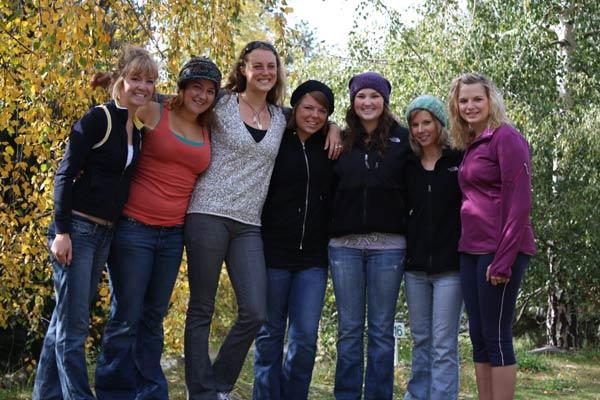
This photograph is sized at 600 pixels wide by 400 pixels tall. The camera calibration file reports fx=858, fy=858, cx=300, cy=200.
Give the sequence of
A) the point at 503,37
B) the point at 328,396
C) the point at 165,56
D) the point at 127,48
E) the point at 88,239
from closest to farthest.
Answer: the point at 88,239
the point at 127,48
the point at 165,56
the point at 328,396
the point at 503,37

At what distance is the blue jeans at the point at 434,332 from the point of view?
4.55 metres

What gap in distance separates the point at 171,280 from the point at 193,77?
3.44ft

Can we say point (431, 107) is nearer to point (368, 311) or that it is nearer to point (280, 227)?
point (280, 227)

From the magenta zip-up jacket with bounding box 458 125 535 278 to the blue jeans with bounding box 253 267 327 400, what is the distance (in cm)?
83

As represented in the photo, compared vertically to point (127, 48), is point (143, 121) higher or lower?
lower

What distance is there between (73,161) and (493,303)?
219 cm

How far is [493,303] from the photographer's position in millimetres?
4348

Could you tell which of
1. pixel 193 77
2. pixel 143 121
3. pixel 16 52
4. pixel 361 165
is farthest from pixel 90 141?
pixel 16 52

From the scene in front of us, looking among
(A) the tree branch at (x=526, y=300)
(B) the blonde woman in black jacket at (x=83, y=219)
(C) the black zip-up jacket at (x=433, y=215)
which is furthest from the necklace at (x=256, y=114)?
(A) the tree branch at (x=526, y=300)

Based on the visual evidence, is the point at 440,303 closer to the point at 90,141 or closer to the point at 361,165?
the point at 361,165

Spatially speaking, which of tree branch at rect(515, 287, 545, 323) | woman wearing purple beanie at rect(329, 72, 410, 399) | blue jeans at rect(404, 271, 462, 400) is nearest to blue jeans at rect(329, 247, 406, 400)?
woman wearing purple beanie at rect(329, 72, 410, 399)

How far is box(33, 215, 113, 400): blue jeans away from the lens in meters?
4.04

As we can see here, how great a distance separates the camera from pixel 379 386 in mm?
4621

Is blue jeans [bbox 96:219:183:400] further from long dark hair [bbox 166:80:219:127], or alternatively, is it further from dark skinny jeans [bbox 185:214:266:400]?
long dark hair [bbox 166:80:219:127]
